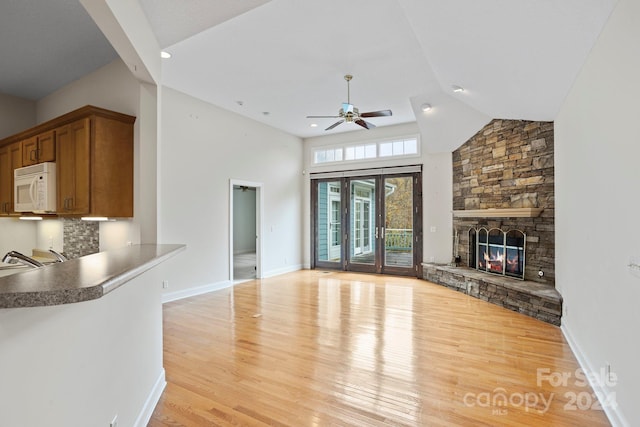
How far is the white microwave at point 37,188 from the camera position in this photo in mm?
3742

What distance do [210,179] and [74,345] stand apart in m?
5.01

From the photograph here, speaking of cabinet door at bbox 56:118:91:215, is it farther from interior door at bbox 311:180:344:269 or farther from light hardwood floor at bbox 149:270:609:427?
interior door at bbox 311:180:344:269

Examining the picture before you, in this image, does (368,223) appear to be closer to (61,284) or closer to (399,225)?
(399,225)

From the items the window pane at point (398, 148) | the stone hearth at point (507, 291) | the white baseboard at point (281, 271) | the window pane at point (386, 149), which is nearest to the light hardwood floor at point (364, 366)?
the stone hearth at point (507, 291)

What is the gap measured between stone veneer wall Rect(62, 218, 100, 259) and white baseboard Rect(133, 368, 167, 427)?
205 cm

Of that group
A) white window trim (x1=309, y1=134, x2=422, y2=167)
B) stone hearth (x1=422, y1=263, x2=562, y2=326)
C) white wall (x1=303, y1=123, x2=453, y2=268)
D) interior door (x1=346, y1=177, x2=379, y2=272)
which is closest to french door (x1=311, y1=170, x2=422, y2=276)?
interior door (x1=346, y1=177, x2=379, y2=272)

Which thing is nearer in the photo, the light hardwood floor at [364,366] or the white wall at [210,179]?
the light hardwood floor at [364,366]

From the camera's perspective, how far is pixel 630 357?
2049 millimetres

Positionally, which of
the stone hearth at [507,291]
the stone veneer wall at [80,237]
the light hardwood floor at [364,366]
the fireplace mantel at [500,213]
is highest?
the fireplace mantel at [500,213]

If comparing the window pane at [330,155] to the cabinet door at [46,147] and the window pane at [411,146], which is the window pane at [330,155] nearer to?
the window pane at [411,146]

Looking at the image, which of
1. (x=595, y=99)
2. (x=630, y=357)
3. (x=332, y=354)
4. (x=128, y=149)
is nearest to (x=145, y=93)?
(x=128, y=149)

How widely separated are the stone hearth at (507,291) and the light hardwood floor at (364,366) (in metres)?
0.15

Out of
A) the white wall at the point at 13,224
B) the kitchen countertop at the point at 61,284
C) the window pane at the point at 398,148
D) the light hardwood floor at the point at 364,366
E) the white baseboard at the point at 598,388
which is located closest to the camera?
the kitchen countertop at the point at 61,284

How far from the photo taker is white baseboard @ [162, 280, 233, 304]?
549cm
